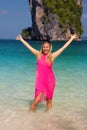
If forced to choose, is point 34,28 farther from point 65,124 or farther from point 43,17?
point 65,124

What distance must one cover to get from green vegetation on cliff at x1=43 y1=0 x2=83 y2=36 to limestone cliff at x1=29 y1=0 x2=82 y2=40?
137cm

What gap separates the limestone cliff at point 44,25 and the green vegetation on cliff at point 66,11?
1371mm

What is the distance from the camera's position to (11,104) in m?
8.11

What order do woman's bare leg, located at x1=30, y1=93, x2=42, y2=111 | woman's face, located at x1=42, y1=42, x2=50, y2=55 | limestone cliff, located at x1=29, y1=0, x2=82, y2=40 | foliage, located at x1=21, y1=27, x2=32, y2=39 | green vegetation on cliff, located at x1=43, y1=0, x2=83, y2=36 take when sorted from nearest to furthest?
woman's face, located at x1=42, y1=42, x2=50, y2=55 → woman's bare leg, located at x1=30, y1=93, x2=42, y2=111 → limestone cliff, located at x1=29, y1=0, x2=82, y2=40 → green vegetation on cliff, located at x1=43, y1=0, x2=83, y2=36 → foliage, located at x1=21, y1=27, x2=32, y2=39

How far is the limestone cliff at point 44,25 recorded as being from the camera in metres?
107

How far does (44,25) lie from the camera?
10856cm

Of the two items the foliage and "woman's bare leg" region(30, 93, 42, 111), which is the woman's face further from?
the foliage

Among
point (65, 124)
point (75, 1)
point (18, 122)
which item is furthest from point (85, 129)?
point (75, 1)

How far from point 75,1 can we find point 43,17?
1619 cm

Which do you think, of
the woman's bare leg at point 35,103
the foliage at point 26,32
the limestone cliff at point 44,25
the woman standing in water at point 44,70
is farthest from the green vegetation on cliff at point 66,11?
the woman standing in water at point 44,70

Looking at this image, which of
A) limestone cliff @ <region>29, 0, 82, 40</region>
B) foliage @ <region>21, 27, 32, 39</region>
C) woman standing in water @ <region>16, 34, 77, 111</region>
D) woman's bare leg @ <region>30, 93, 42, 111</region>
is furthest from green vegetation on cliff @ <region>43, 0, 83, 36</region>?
woman standing in water @ <region>16, 34, 77, 111</region>

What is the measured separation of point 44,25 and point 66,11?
1429 centimetres

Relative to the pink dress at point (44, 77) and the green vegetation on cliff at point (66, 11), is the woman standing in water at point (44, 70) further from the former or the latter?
the green vegetation on cliff at point (66, 11)

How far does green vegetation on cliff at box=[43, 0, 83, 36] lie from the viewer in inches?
4439
